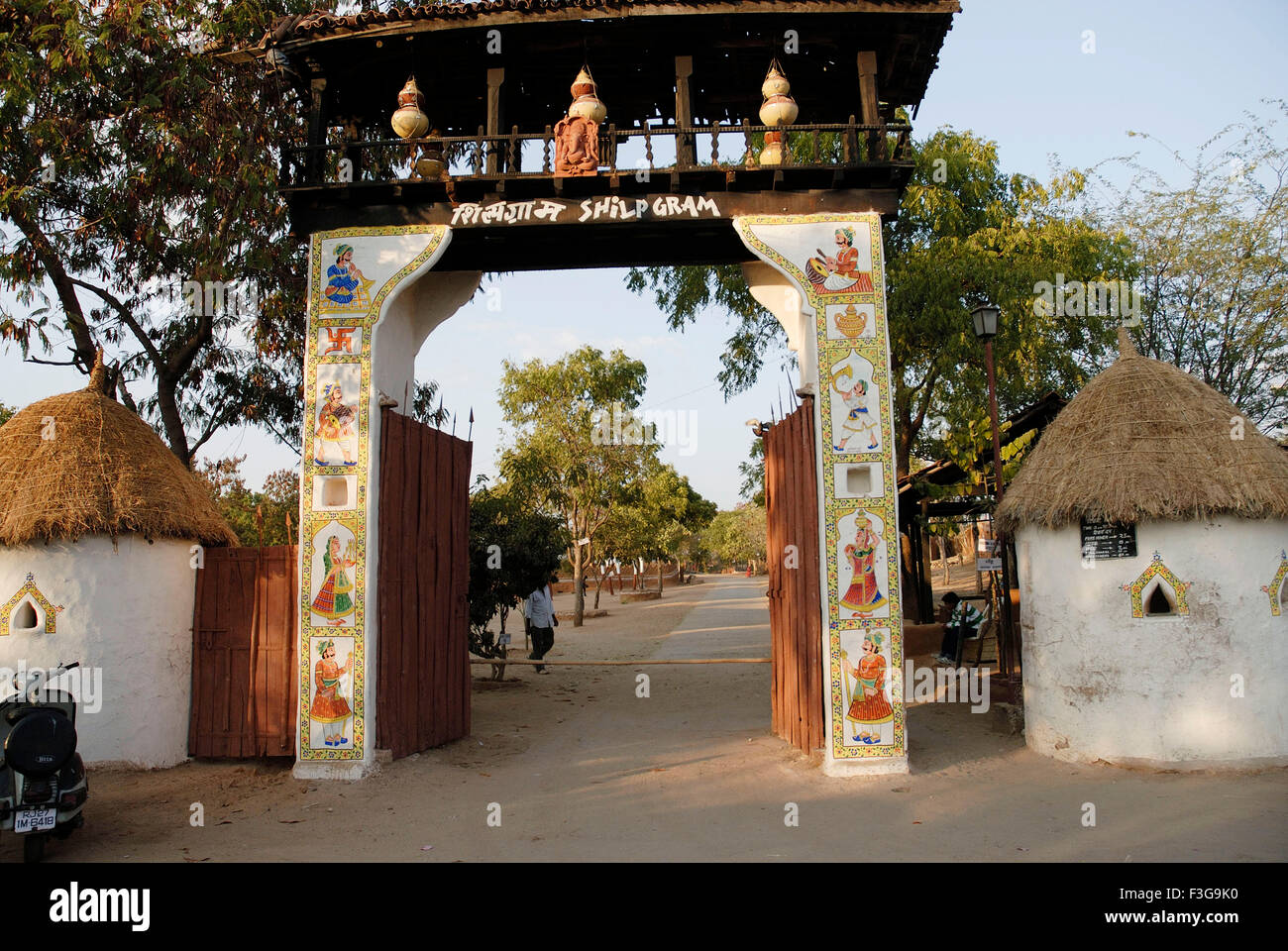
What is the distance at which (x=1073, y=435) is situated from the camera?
944cm

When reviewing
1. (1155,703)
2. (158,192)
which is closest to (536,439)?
(158,192)

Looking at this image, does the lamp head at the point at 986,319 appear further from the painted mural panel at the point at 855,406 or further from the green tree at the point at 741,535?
the green tree at the point at 741,535

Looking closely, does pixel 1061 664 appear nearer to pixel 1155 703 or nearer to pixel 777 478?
pixel 1155 703

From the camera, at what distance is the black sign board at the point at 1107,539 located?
8.65 meters

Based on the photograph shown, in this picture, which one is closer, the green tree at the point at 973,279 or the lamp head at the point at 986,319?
the lamp head at the point at 986,319

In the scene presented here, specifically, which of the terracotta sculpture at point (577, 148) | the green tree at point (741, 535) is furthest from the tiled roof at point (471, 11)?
the green tree at point (741, 535)

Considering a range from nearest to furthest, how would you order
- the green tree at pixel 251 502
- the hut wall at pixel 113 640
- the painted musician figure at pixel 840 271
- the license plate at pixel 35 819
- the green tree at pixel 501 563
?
1. the license plate at pixel 35 819
2. the hut wall at pixel 113 640
3. the painted musician figure at pixel 840 271
4. the green tree at pixel 501 563
5. the green tree at pixel 251 502

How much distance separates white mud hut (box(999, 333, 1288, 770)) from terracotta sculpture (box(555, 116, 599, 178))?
575 cm

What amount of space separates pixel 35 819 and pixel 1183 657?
9.50m

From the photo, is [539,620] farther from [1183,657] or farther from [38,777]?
[1183,657]

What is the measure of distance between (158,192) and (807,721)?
10982 millimetres

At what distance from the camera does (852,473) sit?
9.16m

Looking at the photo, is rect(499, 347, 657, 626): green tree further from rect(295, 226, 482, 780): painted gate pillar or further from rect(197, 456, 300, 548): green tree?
rect(295, 226, 482, 780): painted gate pillar

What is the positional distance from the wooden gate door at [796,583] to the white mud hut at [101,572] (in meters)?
6.36
